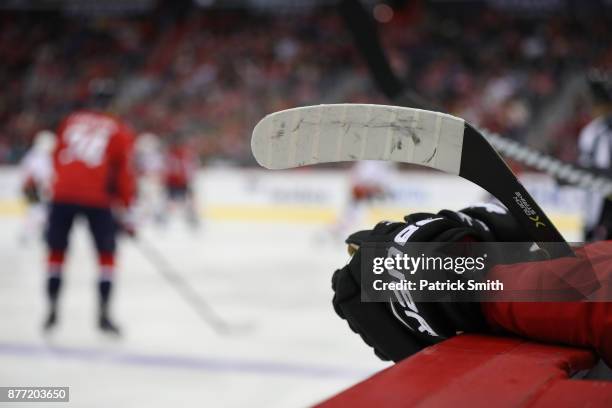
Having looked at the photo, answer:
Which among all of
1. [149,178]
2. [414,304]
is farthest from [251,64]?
[414,304]

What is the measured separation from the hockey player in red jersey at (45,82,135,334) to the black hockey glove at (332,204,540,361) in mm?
2764

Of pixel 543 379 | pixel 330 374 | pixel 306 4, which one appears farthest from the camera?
pixel 306 4

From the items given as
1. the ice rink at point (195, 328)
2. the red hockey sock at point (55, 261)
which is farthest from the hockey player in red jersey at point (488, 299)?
the red hockey sock at point (55, 261)

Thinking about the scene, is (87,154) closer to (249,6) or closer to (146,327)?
(146,327)

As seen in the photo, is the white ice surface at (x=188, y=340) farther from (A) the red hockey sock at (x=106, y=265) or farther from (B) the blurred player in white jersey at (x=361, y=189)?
(B) the blurred player in white jersey at (x=361, y=189)

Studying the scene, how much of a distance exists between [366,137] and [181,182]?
791cm

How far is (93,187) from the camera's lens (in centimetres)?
336

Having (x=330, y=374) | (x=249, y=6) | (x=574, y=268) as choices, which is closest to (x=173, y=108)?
(x=249, y=6)

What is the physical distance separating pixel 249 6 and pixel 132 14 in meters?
2.52

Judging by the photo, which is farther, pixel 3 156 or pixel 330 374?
pixel 3 156

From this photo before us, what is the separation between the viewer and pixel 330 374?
2.65 m

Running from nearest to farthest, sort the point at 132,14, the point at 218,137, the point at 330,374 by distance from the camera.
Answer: the point at 330,374 < the point at 218,137 < the point at 132,14

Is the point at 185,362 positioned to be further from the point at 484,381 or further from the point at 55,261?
the point at 484,381

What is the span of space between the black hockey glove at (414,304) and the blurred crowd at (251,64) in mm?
9125
